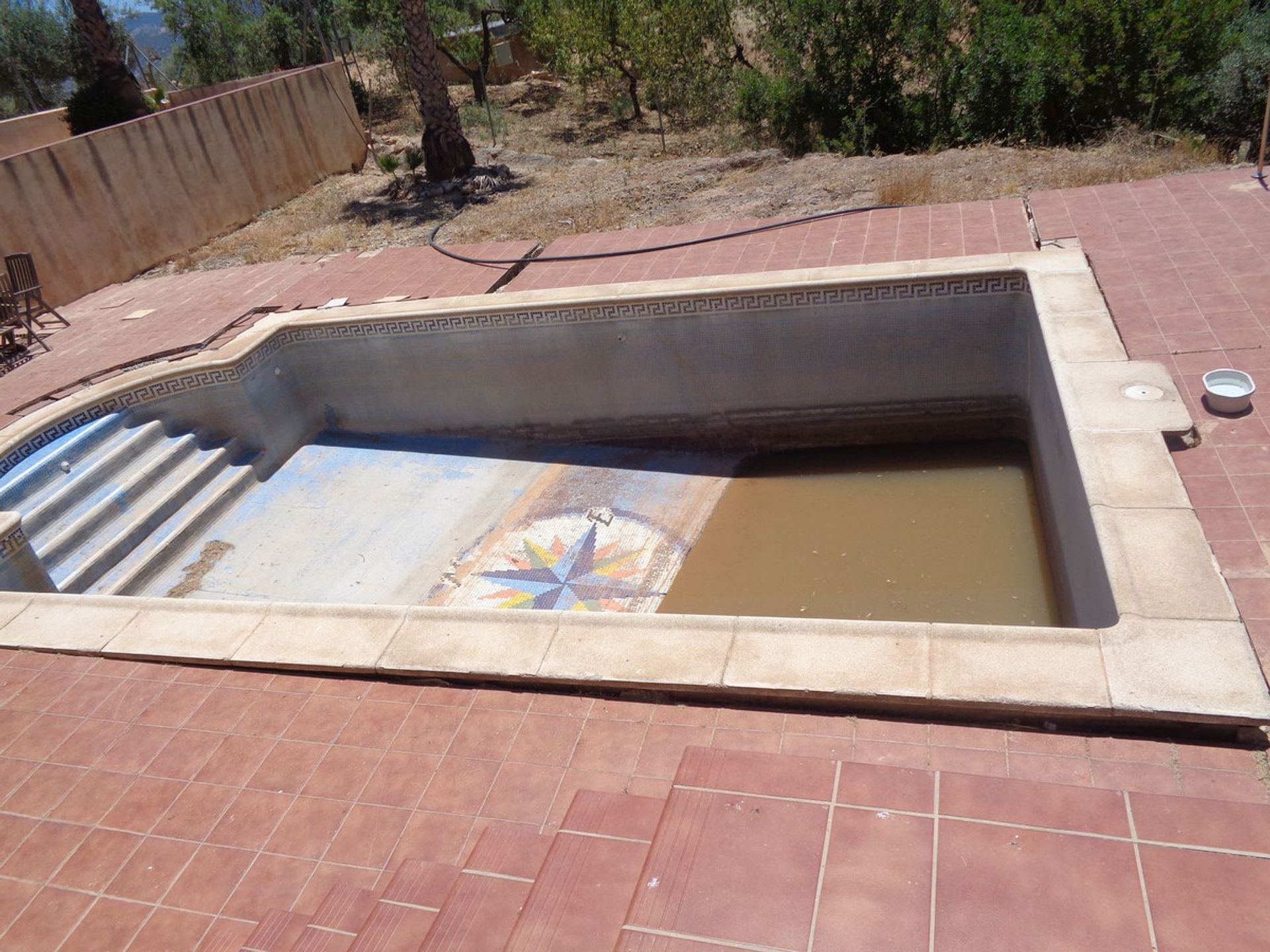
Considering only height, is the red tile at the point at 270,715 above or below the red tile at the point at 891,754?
below

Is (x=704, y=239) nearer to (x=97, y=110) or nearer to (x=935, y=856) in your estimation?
(x=935, y=856)

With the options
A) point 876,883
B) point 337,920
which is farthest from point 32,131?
point 876,883

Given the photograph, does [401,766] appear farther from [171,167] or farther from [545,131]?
[545,131]

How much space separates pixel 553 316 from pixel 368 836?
4674 millimetres

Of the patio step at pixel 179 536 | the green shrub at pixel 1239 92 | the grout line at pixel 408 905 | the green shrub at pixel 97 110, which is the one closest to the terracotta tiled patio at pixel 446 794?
the grout line at pixel 408 905

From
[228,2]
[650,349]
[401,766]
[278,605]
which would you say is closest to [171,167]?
[650,349]

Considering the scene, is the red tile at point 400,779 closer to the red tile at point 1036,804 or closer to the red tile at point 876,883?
the red tile at point 876,883

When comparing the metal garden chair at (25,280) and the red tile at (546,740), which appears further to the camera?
the metal garden chair at (25,280)

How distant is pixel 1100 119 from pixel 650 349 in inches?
301

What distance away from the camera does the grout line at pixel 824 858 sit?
207 centimetres

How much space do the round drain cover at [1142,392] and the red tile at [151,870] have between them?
430 cm

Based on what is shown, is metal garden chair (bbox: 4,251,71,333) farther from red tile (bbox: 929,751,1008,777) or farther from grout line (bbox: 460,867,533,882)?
red tile (bbox: 929,751,1008,777)

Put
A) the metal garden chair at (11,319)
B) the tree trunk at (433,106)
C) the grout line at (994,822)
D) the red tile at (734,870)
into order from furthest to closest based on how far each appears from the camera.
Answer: the tree trunk at (433,106) → the metal garden chair at (11,319) → the grout line at (994,822) → the red tile at (734,870)

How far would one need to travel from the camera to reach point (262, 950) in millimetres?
2350
